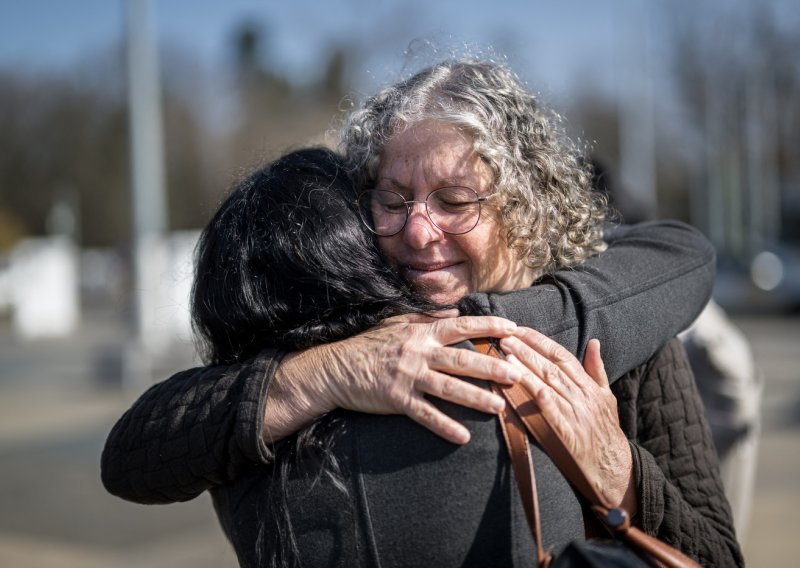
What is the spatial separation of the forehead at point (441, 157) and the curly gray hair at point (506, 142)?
15mm

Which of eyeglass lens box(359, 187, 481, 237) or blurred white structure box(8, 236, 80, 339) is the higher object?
blurred white structure box(8, 236, 80, 339)

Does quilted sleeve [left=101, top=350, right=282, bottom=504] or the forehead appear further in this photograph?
A: the forehead

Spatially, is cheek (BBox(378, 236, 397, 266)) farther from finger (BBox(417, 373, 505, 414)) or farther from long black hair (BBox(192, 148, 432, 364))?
finger (BBox(417, 373, 505, 414))

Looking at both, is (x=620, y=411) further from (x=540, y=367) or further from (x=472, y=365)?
(x=472, y=365)

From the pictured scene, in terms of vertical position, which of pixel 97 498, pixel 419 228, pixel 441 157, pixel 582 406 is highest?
pixel 441 157

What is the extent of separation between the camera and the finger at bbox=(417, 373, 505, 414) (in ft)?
4.73

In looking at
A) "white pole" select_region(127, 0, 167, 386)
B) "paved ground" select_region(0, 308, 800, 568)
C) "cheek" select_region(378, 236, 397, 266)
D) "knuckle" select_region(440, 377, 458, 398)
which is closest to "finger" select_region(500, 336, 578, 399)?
"knuckle" select_region(440, 377, 458, 398)

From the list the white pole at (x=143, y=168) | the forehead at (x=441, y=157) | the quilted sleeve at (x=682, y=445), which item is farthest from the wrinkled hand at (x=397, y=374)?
the white pole at (x=143, y=168)

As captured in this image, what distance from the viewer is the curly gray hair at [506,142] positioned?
1.75 m

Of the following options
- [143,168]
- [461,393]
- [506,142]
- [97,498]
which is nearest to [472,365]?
[461,393]

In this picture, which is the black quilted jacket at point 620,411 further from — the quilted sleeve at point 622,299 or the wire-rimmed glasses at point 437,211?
the wire-rimmed glasses at point 437,211

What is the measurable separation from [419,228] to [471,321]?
283 mm

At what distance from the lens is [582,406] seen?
152 centimetres

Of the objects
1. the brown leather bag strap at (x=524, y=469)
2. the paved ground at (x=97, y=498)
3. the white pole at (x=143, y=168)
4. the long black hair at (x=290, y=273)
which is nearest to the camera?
the brown leather bag strap at (x=524, y=469)
